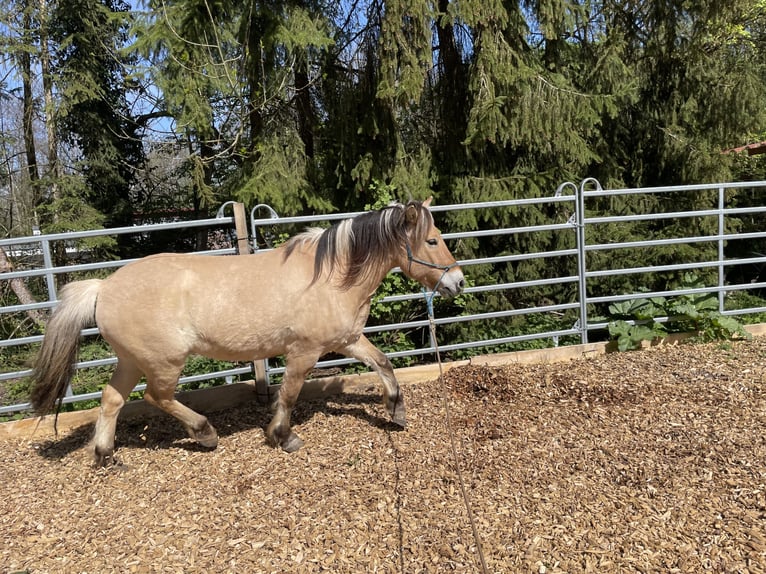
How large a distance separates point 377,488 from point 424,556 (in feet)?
2.13

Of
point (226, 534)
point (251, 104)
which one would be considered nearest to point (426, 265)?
point (226, 534)

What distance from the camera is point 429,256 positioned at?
3.63 meters

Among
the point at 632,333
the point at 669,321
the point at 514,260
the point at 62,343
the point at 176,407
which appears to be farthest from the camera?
the point at 514,260

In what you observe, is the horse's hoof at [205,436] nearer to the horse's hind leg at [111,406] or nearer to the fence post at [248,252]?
the horse's hind leg at [111,406]

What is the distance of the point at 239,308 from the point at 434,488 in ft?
5.43

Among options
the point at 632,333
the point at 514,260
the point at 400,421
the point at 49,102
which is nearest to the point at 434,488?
the point at 400,421

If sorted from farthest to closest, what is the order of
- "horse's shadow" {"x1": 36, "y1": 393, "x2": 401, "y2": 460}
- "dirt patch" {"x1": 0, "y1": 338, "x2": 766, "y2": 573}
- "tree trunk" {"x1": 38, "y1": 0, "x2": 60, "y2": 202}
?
"tree trunk" {"x1": 38, "y1": 0, "x2": 60, "y2": 202} < "horse's shadow" {"x1": 36, "y1": 393, "x2": 401, "y2": 460} < "dirt patch" {"x1": 0, "y1": 338, "x2": 766, "y2": 573}

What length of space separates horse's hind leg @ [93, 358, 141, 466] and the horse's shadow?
0.37 m

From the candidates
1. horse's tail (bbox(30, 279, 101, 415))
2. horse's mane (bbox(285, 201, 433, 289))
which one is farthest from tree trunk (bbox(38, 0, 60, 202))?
horse's mane (bbox(285, 201, 433, 289))

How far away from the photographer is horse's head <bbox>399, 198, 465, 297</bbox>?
3600mm

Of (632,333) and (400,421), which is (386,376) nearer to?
(400,421)

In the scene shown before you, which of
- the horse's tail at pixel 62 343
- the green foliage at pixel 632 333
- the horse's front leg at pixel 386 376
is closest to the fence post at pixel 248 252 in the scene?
the horse's front leg at pixel 386 376

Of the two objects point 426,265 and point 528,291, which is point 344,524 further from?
point 528,291

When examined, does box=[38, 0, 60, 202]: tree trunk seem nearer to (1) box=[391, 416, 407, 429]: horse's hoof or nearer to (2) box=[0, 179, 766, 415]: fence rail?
(2) box=[0, 179, 766, 415]: fence rail
